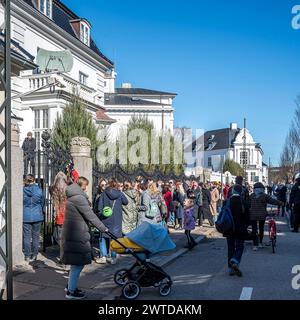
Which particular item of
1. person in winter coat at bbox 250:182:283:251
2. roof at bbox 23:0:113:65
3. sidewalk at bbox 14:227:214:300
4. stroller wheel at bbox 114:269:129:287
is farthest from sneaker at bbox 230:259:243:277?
roof at bbox 23:0:113:65

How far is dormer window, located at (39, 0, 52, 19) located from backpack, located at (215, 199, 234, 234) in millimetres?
22505

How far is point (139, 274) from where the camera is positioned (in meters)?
7.62

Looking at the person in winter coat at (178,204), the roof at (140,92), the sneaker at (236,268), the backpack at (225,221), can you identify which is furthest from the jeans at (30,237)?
the roof at (140,92)

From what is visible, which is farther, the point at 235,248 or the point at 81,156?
the point at 81,156

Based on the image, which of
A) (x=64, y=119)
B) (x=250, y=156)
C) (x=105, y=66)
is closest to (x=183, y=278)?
(x=64, y=119)

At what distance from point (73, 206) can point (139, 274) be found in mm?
1625

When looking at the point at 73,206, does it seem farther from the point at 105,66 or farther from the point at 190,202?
the point at 105,66

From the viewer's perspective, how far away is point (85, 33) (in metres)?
34.7

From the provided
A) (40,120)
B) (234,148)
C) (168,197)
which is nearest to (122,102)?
(40,120)

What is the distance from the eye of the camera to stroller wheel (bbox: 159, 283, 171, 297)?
7480mm

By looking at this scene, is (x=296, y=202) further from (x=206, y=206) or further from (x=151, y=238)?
(x=151, y=238)

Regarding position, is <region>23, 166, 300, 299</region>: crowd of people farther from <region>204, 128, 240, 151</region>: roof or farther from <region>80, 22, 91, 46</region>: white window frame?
<region>204, 128, 240, 151</region>: roof

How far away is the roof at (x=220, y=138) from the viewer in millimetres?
104188

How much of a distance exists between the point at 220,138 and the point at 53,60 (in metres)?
82.7
